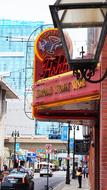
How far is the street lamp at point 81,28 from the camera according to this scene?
4957 millimetres

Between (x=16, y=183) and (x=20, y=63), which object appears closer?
(x=16, y=183)

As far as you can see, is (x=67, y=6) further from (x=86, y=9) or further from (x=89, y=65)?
(x=89, y=65)

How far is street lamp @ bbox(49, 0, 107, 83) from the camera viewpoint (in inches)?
195

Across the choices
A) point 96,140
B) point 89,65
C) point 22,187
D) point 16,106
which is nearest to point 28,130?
point 16,106

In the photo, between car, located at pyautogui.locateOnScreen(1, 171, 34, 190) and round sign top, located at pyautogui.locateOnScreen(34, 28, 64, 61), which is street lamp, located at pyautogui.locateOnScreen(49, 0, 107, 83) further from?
car, located at pyautogui.locateOnScreen(1, 171, 34, 190)

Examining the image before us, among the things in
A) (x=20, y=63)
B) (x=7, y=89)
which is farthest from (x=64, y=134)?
(x=7, y=89)

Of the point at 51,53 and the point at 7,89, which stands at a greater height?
the point at 7,89

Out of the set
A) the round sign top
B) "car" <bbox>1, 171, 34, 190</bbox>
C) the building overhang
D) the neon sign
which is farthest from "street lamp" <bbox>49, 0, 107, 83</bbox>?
the building overhang

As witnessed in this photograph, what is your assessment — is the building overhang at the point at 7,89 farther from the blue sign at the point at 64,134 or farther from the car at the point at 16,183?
the car at the point at 16,183

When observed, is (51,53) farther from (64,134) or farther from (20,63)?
(64,134)

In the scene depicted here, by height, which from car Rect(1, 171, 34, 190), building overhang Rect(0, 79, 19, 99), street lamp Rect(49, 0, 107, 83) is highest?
building overhang Rect(0, 79, 19, 99)

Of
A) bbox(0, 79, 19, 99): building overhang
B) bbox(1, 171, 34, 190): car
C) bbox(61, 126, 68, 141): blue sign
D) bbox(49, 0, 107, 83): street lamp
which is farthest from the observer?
bbox(0, 79, 19, 99): building overhang

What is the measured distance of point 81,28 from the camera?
523 cm

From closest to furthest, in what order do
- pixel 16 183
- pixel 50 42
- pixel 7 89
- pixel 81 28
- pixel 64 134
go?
pixel 81 28 < pixel 50 42 < pixel 16 183 < pixel 64 134 < pixel 7 89
